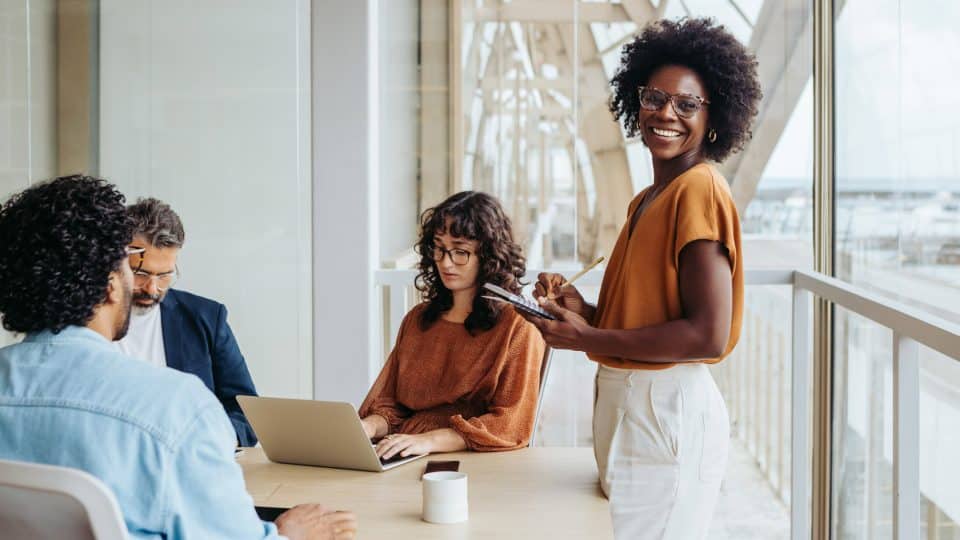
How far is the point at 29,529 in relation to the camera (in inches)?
45.8

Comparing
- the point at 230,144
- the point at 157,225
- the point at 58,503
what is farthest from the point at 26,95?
the point at 58,503

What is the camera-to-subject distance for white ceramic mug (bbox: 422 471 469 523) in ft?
5.43

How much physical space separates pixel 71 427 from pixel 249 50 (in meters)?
2.37

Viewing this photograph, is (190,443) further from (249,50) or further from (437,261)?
(249,50)

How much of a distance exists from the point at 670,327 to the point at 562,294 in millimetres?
404

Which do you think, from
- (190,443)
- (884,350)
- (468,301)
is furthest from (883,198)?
(190,443)

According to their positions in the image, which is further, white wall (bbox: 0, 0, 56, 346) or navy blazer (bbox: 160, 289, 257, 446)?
white wall (bbox: 0, 0, 56, 346)

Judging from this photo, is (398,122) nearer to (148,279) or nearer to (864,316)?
(148,279)

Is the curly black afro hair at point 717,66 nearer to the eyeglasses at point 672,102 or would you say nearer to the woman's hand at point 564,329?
the eyeglasses at point 672,102

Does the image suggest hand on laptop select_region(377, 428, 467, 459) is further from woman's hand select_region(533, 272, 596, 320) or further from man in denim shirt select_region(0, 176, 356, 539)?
man in denim shirt select_region(0, 176, 356, 539)

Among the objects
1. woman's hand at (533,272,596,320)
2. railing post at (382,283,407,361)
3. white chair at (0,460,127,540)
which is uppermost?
woman's hand at (533,272,596,320)

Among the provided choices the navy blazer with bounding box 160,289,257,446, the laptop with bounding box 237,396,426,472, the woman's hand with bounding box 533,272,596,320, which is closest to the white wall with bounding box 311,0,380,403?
the navy blazer with bounding box 160,289,257,446

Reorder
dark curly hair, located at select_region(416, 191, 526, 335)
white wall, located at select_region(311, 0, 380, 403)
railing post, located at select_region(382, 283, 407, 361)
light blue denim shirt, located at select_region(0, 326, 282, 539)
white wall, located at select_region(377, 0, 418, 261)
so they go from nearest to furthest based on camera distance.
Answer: light blue denim shirt, located at select_region(0, 326, 282, 539), dark curly hair, located at select_region(416, 191, 526, 335), white wall, located at select_region(311, 0, 380, 403), railing post, located at select_region(382, 283, 407, 361), white wall, located at select_region(377, 0, 418, 261)

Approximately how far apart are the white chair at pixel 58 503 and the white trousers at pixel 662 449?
3.41 ft
